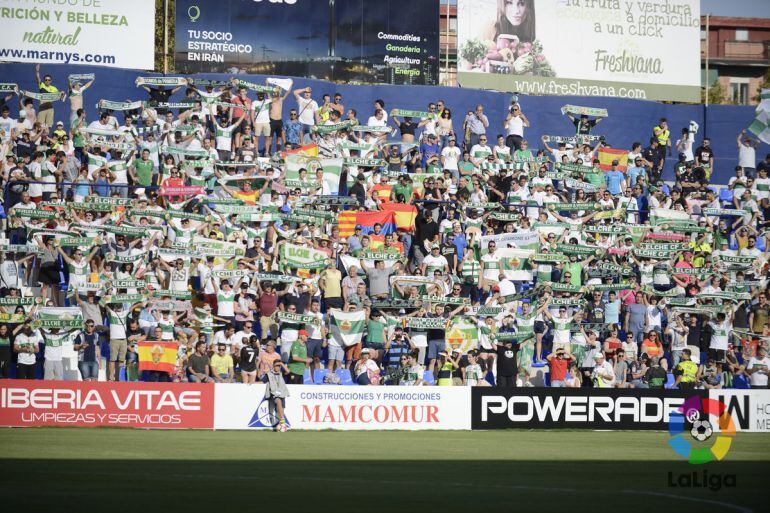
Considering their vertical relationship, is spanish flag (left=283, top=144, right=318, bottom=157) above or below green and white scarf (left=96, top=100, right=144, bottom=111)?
below

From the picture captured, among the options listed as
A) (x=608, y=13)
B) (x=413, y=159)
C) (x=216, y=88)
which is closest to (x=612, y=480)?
(x=413, y=159)

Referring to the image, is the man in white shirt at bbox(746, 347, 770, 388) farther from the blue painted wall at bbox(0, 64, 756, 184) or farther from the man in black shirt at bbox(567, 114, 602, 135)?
the man in black shirt at bbox(567, 114, 602, 135)

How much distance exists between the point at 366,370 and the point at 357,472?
995 cm

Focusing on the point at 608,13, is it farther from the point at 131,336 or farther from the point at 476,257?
the point at 131,336

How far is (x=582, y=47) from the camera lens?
40844 mm

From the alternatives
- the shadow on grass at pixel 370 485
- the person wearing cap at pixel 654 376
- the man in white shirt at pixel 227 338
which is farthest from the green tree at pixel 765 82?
the shadow on grass at pixel 370 485

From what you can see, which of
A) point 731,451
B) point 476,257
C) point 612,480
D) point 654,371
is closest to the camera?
point 612,480

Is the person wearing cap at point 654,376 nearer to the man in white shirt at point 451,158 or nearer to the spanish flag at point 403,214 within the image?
the spanish flag at point 403,214

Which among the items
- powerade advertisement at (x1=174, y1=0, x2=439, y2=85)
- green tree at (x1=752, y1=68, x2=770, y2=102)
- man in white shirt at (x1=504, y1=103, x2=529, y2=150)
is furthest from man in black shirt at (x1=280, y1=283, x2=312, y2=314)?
green tree at (x1=752, y1=68, x2=770, y2=102)

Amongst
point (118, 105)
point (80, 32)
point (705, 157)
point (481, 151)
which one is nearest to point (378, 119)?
point (481, 151)

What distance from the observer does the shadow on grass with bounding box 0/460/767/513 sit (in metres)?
13.5

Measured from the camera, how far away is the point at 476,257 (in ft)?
102

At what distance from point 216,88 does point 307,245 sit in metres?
7.03

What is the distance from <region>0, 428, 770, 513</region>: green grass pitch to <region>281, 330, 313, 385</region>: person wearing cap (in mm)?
2197
